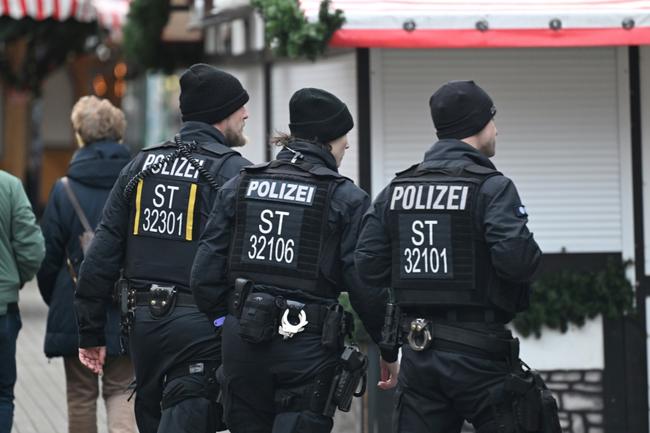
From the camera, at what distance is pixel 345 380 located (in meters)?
5.15

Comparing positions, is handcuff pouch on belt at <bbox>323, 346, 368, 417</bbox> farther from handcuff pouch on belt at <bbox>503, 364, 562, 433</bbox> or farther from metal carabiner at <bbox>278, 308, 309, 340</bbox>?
handcuff pouch on belt at <bbox>503, 364, 562, 433</bbox>

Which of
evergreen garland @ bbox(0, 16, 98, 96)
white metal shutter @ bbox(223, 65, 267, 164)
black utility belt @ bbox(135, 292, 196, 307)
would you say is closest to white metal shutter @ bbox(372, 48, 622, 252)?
white metal shutter @ bbox(223, 65, 267, 164)

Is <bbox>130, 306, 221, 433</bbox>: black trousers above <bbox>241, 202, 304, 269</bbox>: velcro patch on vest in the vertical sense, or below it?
below

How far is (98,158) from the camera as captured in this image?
724 cm

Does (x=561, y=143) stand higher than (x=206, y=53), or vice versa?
(x=206, y=53)

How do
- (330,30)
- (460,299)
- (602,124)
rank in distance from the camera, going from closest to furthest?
(460,299) < (330,30) < (602,124)

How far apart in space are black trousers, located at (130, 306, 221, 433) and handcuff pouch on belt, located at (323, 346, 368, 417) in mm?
648

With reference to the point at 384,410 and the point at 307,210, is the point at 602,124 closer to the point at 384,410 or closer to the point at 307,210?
the point at 384,410

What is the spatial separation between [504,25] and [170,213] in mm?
2679

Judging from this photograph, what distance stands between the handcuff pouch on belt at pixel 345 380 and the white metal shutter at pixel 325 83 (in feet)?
10.9

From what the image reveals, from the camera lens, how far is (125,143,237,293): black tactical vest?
5.71 meters

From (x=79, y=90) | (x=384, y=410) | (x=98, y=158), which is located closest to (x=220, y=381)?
(x=98, y=158)

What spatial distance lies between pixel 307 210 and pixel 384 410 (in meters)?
3.22

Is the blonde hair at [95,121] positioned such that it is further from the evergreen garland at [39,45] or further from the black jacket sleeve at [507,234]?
the evergreen garland at [39,45]
